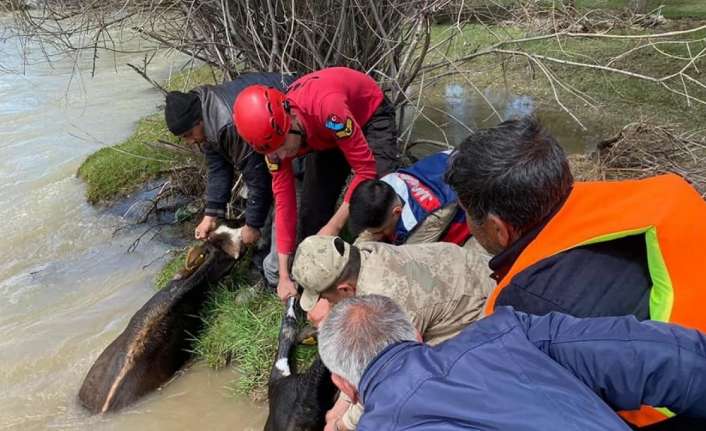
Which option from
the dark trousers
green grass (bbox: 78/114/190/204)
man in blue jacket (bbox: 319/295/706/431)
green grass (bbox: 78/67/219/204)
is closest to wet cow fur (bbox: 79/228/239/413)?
the dark trousers

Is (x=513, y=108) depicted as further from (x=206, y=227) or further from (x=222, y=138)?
(x=222, y=138)

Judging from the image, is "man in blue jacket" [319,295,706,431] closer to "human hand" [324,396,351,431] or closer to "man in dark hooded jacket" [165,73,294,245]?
"human hand" [324,396,351,431]

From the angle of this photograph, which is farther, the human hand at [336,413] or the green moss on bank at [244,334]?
the green moss on bank at [244,334]

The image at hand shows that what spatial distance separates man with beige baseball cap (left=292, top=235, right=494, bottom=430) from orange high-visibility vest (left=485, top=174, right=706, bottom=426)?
3.17ft

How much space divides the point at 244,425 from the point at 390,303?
6.95 ft

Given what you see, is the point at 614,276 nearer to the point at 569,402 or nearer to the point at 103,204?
the point at 569,402

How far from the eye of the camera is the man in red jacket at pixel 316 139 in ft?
10.8

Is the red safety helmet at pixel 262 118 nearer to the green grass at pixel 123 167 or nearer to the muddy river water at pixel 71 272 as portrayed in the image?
the muddy river water at pixel 71 272

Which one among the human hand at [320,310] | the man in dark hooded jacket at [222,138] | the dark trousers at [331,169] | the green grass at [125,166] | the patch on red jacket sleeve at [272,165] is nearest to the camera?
the human hand at [320,310]

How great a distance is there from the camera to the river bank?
13.9ft

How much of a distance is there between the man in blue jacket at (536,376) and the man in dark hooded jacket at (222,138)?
2.53 metres

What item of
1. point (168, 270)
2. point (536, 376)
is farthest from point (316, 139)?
point (536, 376)

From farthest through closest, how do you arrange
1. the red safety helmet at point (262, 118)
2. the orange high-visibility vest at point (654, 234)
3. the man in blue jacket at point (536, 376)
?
1. the red safety helmet at point (262, 118)
2. the orange high-visibility vest at point (654, 234)
3. the man in blue jacket at point (536, 376)

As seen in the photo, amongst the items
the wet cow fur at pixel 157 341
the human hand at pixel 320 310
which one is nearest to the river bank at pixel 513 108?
the wet cow fur at pixel 157 341
